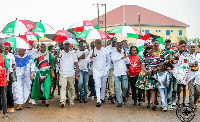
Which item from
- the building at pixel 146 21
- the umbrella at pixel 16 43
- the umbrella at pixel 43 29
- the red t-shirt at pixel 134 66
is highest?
the building at pixel 146 21

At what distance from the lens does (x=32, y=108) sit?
10.4 meters

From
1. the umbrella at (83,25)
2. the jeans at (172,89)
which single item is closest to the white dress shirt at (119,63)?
the jeans at (172,89)

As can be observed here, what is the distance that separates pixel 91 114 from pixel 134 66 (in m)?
2.51

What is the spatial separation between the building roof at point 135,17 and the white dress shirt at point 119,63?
4688 cm

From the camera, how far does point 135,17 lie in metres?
59.4

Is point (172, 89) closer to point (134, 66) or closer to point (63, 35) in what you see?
point (134, 66)

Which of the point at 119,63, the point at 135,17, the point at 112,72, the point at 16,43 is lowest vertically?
the point at 112,72

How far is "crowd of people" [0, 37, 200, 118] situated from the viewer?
9492 mm

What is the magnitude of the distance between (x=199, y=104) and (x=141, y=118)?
3026 millimetres

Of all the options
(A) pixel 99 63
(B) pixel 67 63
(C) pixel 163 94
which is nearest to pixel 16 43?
(B) pixel 67 63

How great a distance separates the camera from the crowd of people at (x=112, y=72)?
9.49 meters

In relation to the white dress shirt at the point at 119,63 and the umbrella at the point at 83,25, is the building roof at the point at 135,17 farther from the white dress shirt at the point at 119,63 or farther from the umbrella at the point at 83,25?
the white dress shirt at the point at 119,63

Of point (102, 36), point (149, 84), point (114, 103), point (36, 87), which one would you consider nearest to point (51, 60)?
point (36, 87)

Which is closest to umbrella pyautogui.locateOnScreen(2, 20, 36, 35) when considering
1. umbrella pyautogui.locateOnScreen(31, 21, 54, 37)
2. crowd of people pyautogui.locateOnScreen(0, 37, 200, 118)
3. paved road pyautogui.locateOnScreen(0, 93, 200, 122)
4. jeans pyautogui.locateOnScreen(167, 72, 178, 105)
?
umbrella pyautogui.locateOnScreen(31, 21, 54, 37)
